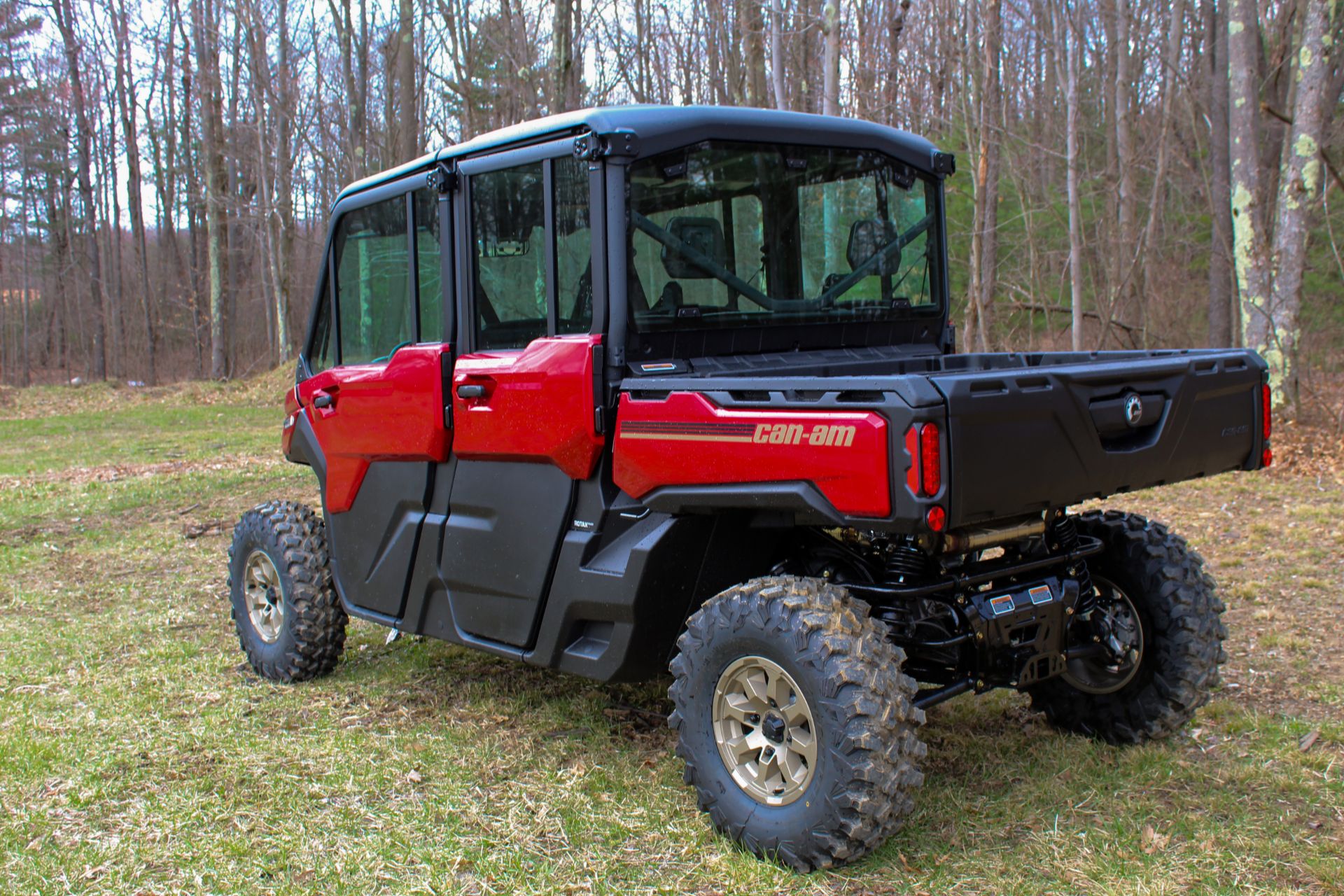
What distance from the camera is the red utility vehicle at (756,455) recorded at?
3271mm

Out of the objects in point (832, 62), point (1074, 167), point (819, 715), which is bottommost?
point (819, 715)

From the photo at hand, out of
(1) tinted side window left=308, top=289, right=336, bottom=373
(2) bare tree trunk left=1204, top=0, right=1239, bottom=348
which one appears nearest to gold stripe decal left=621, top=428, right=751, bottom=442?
(1) tinted side window left=308, top=289, right=336, bottom=373

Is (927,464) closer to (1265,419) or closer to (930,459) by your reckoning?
(930,459)

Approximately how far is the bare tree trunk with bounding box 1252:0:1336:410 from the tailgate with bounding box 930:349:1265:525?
27.1 ft

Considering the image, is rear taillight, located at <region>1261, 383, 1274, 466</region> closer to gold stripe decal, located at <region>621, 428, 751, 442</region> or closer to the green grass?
the green grass

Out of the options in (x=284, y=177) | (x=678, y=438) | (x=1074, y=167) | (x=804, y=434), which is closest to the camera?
(x=804, y=434)

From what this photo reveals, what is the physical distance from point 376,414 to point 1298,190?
980cm

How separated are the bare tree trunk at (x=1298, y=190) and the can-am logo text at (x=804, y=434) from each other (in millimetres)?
9695

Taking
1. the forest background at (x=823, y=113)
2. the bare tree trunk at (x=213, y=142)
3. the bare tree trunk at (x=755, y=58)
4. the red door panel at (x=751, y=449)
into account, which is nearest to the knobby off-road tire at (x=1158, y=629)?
the red door panel at (x=751, y=449)

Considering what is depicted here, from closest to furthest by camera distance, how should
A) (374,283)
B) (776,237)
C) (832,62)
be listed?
(776,237)
(374,283)
(832,62)

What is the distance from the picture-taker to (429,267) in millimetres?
4703

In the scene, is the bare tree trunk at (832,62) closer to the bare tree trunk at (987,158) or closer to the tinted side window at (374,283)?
the bare tree trunk at (987,158)

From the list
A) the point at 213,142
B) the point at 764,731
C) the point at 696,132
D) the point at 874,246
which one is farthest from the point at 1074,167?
the point at 213,142

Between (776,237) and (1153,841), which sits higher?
(776,237)
